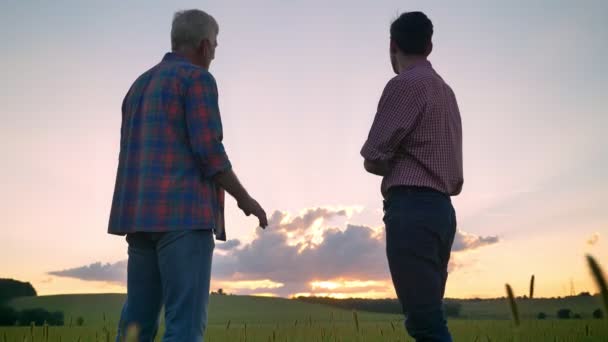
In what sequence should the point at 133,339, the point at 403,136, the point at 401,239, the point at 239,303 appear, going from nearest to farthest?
the point at 133,339, the point at 401,239, the point at 403,136, the point at 239,303

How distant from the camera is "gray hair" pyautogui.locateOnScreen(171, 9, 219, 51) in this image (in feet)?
12.8

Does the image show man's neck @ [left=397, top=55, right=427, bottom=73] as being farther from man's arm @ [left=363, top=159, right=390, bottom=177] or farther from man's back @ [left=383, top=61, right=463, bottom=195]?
man's arm @ [left=363, top=159, right=390, bottom=177]

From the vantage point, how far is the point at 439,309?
3520mm

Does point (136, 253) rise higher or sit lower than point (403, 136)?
lower

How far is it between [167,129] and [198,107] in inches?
9.0

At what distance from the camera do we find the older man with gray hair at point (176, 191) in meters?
3.48

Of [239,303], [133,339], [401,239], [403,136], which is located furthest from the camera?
[239,303]

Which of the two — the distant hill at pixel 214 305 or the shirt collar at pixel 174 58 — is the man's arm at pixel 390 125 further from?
the distant hill at pixel 214 305

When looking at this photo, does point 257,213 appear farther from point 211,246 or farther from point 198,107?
point 198,107

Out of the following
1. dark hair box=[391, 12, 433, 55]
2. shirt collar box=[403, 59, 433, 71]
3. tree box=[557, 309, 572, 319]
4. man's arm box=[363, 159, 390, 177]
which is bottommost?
tree box=[557, 309, 572, 319]

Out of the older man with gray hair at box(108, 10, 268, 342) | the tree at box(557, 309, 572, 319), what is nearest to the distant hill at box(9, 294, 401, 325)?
the tree at box(557, 309, 572, 319)

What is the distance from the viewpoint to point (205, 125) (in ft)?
11.8

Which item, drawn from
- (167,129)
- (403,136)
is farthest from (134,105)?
(403,136)

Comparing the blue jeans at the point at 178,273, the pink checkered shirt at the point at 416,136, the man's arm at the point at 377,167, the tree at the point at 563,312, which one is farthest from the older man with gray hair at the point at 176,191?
the tree at the point at 563,312
